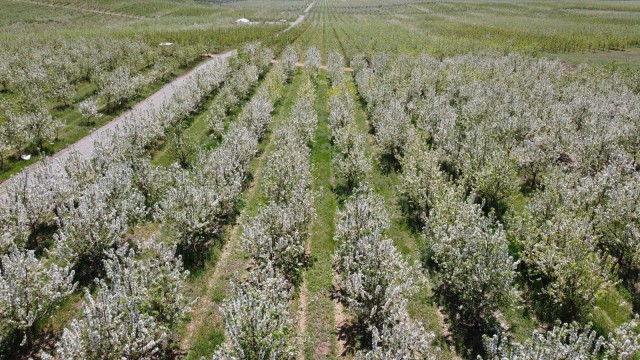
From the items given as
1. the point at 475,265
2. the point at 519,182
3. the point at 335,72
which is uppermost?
the point at 335,72

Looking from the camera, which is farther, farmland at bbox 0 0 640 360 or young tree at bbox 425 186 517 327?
young tree at bbox 425 186 517 327

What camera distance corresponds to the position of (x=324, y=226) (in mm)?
19750

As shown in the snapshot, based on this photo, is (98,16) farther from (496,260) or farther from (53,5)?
(496,260)


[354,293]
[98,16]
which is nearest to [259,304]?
[354,293]

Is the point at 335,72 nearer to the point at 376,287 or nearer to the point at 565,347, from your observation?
the point at 376,287

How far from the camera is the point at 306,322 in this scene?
1396 cm

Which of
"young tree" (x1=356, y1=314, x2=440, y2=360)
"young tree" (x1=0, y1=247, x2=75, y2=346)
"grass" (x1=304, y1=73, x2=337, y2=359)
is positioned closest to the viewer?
"young tree" (x1=356, y1=314, x2=440, y2=360)

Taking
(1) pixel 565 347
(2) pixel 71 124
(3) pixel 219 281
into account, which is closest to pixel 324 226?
(3) pixel 219 281

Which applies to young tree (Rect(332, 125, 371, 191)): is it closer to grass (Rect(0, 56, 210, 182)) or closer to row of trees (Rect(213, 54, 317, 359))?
row of trees (Rect(213, 54, 317, 359))

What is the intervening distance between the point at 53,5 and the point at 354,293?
5891 inches

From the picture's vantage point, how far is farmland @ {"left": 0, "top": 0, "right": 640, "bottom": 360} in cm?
1144

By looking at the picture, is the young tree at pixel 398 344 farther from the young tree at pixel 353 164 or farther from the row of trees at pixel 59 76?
the row of trees at pixel 59 76

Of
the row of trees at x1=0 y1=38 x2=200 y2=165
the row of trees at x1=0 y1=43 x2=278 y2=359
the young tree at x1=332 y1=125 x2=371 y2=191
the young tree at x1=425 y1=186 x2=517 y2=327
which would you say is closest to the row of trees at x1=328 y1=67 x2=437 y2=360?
the young tree at x1=425 y1=186 x2=517 y2=327

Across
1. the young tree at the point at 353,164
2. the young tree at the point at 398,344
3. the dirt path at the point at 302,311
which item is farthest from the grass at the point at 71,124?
the young tree at the point at 398,344
